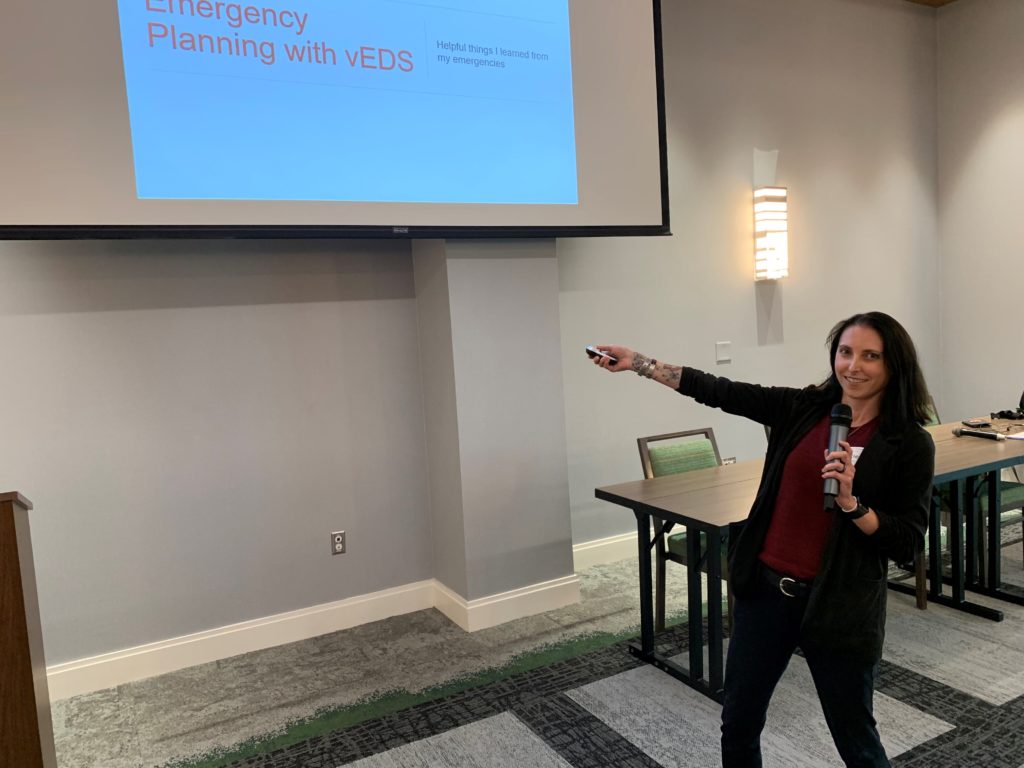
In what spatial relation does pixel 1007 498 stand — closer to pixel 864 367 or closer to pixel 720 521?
pixel 720 521

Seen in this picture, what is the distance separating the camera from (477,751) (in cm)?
244

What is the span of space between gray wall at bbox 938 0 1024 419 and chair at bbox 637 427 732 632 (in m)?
3.08

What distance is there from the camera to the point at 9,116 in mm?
2443

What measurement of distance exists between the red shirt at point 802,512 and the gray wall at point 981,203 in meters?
4.33

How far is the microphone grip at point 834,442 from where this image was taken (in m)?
1.50

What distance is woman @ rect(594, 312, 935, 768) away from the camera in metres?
1.60

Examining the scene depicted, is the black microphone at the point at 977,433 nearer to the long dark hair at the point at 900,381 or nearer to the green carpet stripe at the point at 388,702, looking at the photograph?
the green carpet stripe at the point at 388,702

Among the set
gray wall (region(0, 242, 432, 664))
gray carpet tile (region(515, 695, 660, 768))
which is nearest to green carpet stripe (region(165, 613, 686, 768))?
gray carpet tile (region(515, 695, 660, 768))

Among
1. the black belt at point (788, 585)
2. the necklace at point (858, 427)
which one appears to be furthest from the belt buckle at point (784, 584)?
the necklace at point (858, 427)

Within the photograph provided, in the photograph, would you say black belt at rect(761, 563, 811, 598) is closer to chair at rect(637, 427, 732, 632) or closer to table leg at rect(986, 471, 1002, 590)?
chair at rect(637, 427, 732, 632)

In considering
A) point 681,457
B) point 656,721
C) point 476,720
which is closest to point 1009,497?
point 681,457

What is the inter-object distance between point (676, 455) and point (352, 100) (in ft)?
6.50

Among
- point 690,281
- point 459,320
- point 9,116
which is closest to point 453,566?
point 459,320

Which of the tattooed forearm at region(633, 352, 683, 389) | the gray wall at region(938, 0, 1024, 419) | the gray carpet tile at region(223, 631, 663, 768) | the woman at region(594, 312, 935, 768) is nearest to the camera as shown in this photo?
the woman at region(594, 312, 935, 768)
